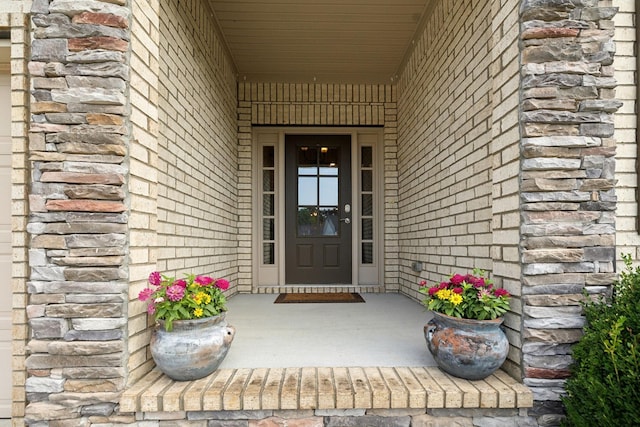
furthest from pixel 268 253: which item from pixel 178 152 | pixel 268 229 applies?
pixel 178 152

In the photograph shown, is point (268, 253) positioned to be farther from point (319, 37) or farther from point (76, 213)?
point (76, 213)

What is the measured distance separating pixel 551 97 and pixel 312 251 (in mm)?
3295

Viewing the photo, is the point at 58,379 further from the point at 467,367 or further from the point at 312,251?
the point at 312,251

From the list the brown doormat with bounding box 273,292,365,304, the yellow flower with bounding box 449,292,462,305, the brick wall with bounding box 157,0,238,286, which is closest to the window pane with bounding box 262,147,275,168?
the brick wall with bounding box 157,0,238,286

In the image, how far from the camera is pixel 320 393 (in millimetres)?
1559

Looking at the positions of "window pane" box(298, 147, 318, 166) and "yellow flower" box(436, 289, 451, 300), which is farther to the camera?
"window pane" box(298, 147, 318, 166)

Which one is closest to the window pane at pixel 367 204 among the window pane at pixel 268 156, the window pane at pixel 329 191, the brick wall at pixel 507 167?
the window pane at pixel 329 191

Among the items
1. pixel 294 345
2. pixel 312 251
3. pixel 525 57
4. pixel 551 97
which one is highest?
pixel 525 57

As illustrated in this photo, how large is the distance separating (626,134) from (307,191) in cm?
328

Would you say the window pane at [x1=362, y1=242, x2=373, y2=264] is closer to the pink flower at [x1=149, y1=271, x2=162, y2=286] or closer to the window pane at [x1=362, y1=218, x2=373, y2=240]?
the window pane at [x1=362, y1=218, x2=373, y2=240]

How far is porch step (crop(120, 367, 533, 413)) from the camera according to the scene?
1531mm

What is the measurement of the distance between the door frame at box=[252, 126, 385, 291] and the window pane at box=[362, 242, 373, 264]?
0.04 m

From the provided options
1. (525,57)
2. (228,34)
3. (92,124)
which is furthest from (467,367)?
(228,34)

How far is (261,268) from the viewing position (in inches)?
178
